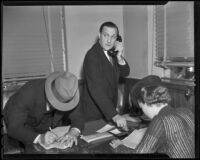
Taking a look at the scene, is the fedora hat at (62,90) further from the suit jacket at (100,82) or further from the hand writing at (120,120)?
the hand writing at (120,120)

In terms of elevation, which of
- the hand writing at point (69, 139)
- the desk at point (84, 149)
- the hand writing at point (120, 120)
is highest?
the hand writing at point (120, 120)

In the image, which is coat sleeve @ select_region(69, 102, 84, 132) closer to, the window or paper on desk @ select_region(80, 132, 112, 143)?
paper on desk @ select_region(80, 132, 112, 143)

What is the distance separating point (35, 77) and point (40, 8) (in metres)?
0.32

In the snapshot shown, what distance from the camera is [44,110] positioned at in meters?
1.13

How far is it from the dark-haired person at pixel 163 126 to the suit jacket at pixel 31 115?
33 centimetres

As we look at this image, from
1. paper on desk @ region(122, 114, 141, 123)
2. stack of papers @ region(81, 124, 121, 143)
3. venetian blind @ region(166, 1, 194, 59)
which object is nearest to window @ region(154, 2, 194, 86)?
venetian blind @ region(166, 1, 194, 59)

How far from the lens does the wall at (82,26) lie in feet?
3.42

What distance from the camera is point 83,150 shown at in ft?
3.37

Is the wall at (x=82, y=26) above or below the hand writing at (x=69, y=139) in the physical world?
above

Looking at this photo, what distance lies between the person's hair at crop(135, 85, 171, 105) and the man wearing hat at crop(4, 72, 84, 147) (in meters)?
0.31

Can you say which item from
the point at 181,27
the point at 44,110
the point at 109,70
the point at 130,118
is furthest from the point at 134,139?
the point at 181,27

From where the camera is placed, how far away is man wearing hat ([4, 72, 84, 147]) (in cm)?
107

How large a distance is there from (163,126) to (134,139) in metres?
0.19

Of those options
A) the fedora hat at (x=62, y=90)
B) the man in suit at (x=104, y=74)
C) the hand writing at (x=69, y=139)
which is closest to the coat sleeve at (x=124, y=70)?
the man in suit at (x=104, y=74)
